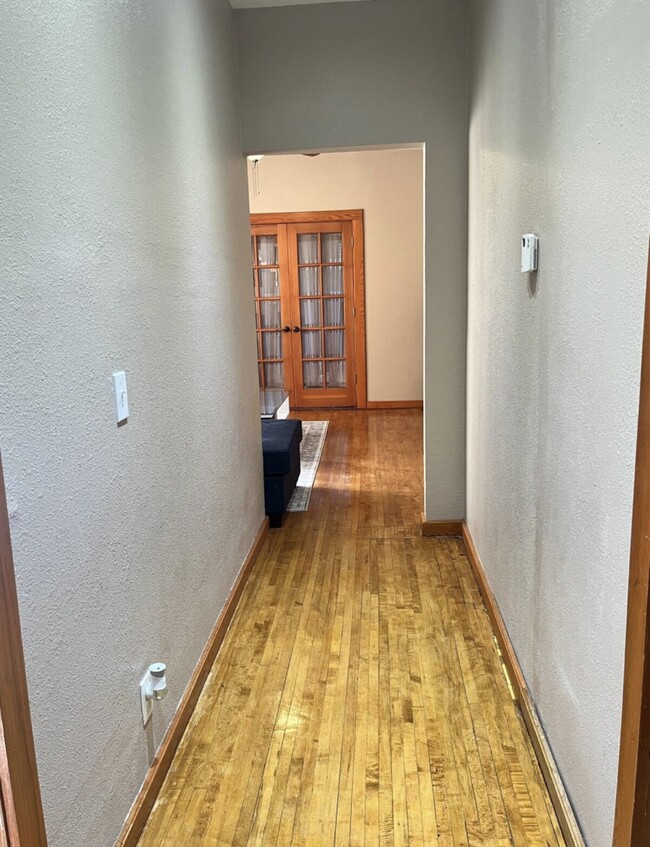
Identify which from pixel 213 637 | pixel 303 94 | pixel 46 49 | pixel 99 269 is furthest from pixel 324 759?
pixel 303 94

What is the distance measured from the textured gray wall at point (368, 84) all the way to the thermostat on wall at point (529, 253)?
1.45m

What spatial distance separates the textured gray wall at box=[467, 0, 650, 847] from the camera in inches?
48.4

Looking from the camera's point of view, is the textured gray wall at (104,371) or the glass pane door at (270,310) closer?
the textured gray wall at (104,371)

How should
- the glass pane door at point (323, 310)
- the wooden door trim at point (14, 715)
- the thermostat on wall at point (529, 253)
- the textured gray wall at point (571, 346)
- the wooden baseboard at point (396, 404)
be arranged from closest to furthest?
the wooden door trim at point (14, 715)
the textured gray wall at point (571, 346)
the thermostat on wall at point (529, 253)
the glass pane door at point (323, 310)
the wooden baseboard at point (396, 404)

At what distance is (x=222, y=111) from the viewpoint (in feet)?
9.45

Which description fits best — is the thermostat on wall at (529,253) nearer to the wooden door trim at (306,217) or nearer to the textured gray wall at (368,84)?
the textured gray wall at (368,84)

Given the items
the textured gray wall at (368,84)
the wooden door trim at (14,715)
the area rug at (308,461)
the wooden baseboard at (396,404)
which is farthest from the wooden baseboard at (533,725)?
the wooden baseboard at (396,404)

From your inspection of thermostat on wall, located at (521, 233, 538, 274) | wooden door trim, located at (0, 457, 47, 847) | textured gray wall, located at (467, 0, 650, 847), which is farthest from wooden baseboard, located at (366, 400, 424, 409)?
wooden door trim, located at (0, 457, 47, 847)

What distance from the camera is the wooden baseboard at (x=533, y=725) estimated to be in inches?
63.8

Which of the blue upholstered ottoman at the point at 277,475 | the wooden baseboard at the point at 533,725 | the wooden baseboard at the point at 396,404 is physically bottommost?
the wooden baseboard at the point at 533,725

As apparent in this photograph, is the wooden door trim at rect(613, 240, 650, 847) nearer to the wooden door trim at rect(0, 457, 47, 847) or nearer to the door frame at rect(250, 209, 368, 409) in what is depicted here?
the wooden door trim at rect(0, 457, 47, 847)

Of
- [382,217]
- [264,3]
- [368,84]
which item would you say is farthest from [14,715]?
[382,217]

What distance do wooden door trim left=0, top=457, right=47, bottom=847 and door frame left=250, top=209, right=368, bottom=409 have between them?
6.40 m

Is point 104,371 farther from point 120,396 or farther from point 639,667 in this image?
point 639,667
